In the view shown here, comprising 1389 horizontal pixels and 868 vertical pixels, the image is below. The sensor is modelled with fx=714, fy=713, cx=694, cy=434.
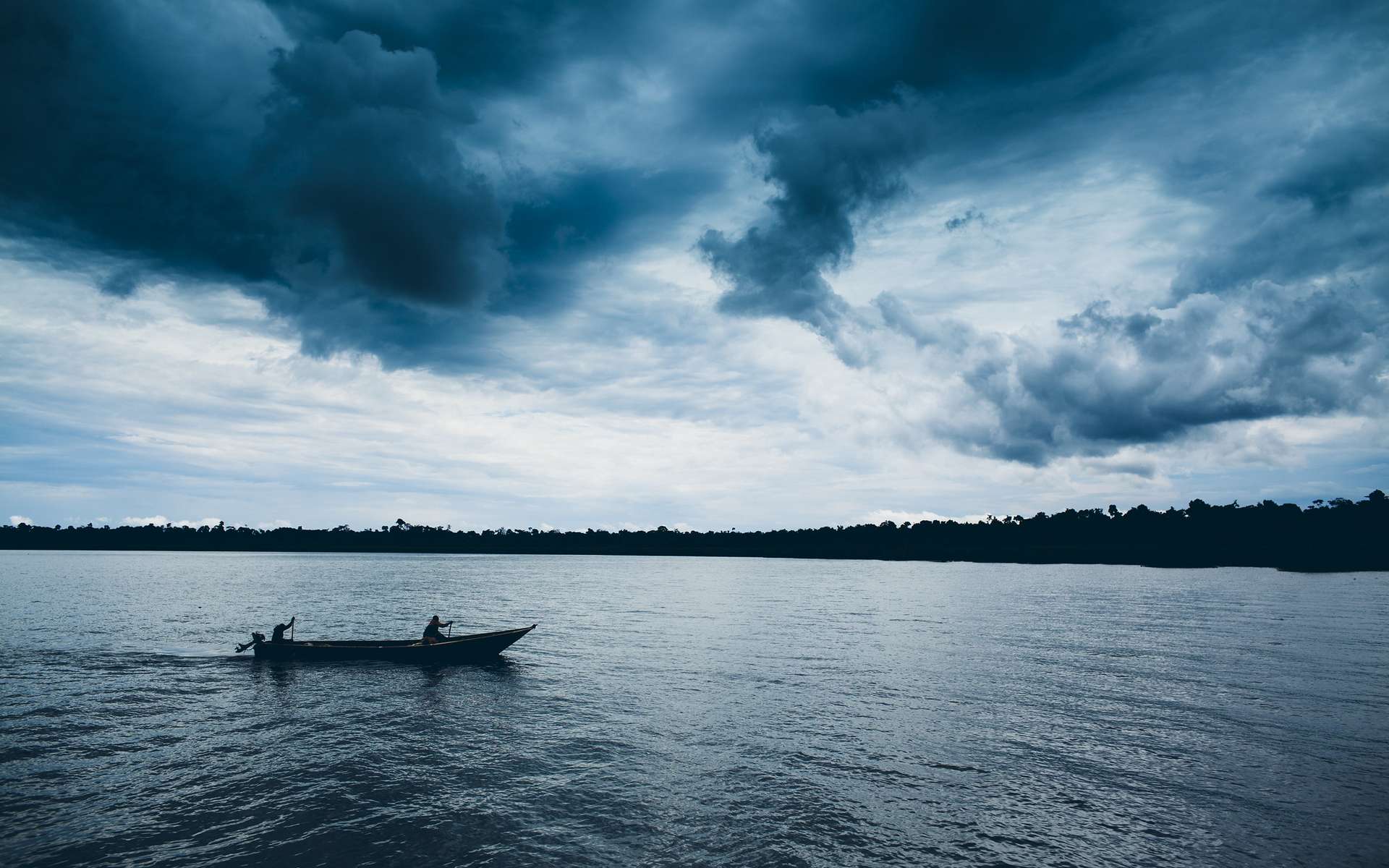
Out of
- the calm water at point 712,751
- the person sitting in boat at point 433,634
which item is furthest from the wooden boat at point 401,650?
the calm water at point 712,751

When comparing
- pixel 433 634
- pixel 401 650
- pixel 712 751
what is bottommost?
pixel 712 751

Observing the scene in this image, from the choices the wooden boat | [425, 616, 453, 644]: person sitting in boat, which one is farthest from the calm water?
[425, 616, 453, 644]: person sitting in boat

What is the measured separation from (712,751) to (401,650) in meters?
25.7

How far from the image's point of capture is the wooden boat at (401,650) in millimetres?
44438

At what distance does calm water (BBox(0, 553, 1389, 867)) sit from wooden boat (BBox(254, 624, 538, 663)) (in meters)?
0.94

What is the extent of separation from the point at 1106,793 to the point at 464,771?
21.3 meters

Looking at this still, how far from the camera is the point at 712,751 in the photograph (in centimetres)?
2702

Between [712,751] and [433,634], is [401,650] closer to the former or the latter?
[433,634]

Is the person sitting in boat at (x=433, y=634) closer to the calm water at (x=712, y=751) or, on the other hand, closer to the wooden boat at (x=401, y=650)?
the wooden boat at (x=401, y=650)

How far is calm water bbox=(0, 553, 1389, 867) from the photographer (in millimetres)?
19328

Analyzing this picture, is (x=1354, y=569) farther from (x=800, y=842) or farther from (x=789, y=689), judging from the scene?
(x=800, y=842)

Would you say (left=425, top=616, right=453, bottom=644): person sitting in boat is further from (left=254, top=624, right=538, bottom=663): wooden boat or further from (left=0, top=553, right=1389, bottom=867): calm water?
(left=0, top=553, right=1389, bottom=867): calm water

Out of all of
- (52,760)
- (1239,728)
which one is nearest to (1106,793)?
(1239,728)

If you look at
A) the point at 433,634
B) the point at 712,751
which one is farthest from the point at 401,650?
the point at 712,751
